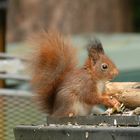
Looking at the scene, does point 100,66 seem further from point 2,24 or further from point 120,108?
point 2,24

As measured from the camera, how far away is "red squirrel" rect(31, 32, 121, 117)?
275 centimetres

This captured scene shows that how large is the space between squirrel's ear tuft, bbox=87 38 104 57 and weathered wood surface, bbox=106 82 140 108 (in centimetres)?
48

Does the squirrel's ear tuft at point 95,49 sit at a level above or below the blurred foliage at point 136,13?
below

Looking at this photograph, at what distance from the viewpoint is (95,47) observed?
282 centimetres

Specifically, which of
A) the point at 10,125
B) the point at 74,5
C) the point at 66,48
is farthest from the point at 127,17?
the point at 66,48

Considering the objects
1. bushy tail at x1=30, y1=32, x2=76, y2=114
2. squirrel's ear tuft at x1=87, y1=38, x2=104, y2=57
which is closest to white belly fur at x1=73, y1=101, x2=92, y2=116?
bushy tail at x1=30, y1=32, x2=76, y2=114

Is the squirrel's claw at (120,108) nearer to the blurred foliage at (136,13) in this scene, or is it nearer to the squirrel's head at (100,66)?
the squirrel's head at (100,66)

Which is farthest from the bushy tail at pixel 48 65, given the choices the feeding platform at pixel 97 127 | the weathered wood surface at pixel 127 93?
the feeding platform at pixel 97 127

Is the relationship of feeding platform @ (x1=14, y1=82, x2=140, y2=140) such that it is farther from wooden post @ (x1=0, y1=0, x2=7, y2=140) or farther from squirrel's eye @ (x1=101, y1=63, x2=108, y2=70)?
wooden post @ (x1=0, y1=0, x2=7, y2=140)

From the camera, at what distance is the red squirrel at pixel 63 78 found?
275 centimetres

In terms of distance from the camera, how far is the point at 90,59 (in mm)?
2924

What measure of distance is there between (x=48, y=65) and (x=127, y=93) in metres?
0.81

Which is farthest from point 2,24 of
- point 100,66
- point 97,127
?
point 97,127

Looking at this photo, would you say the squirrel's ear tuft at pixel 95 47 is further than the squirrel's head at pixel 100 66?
No
